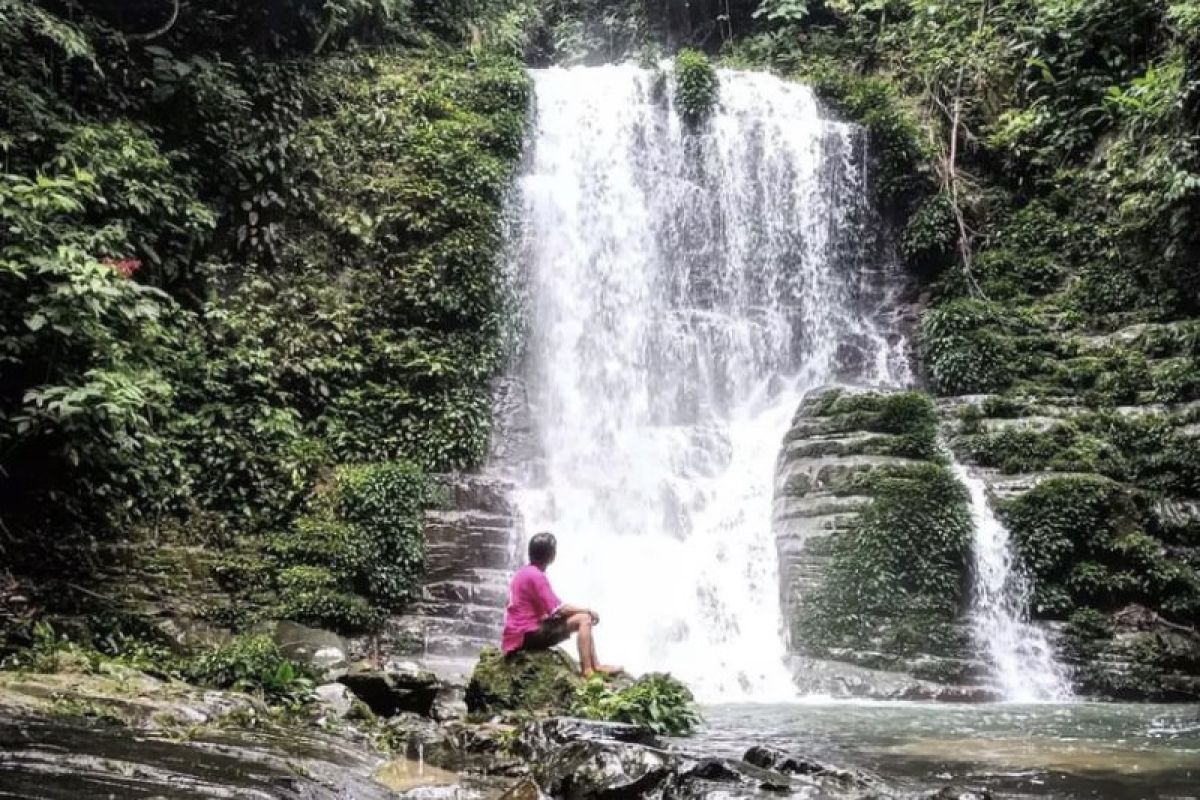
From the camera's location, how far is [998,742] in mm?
6773

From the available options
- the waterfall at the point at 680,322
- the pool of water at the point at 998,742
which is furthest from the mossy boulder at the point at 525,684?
the waterfall at the point at 680,322

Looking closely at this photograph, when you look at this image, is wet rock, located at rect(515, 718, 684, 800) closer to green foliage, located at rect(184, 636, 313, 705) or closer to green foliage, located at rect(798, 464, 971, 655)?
green foliage, located at rect(184, 636, 313, 705)

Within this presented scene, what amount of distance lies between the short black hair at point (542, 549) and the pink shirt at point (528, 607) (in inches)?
4.9

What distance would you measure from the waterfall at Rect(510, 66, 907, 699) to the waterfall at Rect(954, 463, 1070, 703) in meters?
2.43

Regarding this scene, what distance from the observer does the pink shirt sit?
7.06 m

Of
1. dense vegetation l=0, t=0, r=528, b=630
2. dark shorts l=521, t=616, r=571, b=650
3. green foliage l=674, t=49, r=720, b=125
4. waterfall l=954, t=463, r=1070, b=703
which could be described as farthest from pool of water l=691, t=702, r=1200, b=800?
green foliage l=674, t=49, r=720, b=125

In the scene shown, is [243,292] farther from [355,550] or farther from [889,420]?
[889,420]

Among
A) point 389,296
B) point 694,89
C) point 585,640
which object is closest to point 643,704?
point 585,640

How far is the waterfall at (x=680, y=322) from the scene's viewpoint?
12305mm

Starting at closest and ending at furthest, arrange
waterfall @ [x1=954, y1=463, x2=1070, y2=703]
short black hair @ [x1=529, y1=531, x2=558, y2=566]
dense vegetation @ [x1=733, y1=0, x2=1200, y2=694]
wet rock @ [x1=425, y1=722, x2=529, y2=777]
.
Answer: wet rock @ [x1=425, y1=722, x2=529, y2=777] < short black hair @ [x1=529, y1=531, x2=558, y2=566] < waterfall @ [x1=954, y1=463, x2=1070, y2=703] < dense vegetation @ [x1=733, y1=0, x2=1200, y2=694]

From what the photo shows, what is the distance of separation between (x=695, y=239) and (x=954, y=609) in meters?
7.67

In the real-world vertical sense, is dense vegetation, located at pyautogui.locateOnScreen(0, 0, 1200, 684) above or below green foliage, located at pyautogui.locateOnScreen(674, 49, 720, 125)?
below

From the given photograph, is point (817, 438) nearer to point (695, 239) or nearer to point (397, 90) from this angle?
point (695, 239)

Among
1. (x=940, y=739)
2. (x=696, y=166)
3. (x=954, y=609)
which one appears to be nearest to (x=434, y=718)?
(x=940, y=739)
